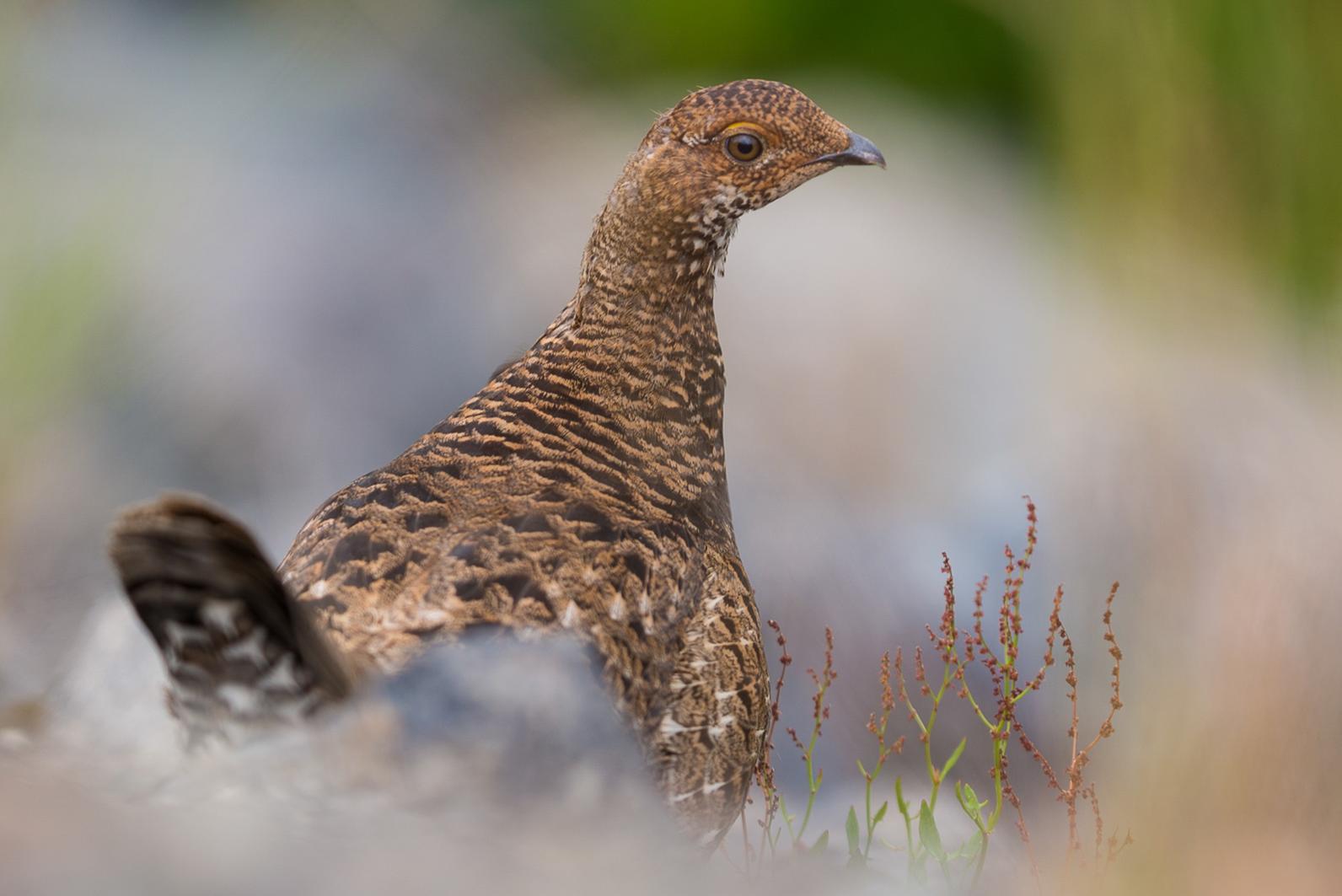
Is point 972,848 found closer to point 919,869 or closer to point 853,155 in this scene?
point 919,869

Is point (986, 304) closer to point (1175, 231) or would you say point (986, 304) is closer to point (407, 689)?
point (1175, 231)

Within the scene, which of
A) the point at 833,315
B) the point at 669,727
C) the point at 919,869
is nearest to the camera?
the point at 669,727

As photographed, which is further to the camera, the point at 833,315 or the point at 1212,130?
the point at 833,315

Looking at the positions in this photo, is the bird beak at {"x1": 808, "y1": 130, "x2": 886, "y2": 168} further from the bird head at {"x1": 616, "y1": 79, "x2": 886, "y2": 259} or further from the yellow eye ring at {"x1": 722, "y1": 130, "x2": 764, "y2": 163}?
the yellow eye ring at {"x1": 722, "y1": 130, "x2": 764, "y2": 163}

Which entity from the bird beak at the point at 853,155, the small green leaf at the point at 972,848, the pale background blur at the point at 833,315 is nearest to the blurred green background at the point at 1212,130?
the pale background blur at the point at 833,315

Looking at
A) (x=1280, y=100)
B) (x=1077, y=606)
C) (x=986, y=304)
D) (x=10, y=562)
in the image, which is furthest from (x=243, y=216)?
(x=1280, y=100)

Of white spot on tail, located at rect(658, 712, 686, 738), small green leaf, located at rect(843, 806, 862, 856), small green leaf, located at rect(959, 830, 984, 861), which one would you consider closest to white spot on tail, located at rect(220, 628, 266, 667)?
white spot on tail, located at rect(658, 712, 686, 738)

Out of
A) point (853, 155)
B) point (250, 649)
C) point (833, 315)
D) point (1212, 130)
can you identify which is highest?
point (833, 315)

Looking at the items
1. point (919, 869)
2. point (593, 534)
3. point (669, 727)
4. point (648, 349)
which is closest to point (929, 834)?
point (919, 869)
